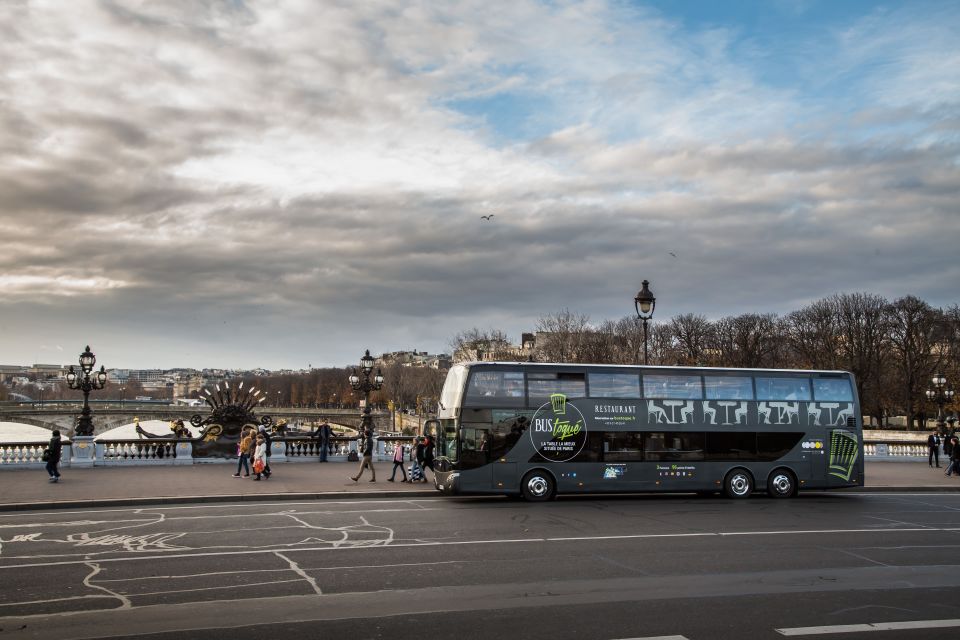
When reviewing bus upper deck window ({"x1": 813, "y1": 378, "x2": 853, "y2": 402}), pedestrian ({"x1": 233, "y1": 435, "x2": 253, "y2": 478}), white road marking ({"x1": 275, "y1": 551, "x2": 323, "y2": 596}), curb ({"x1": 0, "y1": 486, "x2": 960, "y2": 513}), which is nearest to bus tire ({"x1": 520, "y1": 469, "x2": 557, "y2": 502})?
curb ({"x1": 0, "y1": 486, "x2": 960, "y2": 513})

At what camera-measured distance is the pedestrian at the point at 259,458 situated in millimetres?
27188

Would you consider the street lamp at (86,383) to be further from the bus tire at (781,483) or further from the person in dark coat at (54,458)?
the bus tire at (781,483)

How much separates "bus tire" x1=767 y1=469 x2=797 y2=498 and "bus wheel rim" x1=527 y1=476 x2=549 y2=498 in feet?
23.9

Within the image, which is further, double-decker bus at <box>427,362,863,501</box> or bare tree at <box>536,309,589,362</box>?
bare tree at <box>536,309,589,362</box>

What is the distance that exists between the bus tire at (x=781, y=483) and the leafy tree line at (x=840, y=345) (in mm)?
49075

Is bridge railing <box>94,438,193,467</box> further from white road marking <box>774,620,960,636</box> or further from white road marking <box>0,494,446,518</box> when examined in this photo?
white road marking <box>774,620,960,636</box>

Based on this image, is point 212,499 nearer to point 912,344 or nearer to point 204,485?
point 204,485

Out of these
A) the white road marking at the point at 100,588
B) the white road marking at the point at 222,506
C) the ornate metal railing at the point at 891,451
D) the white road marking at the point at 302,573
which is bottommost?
the ornate metal railing at the point at 891,451

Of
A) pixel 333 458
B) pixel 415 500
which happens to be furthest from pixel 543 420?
pixel 333 458

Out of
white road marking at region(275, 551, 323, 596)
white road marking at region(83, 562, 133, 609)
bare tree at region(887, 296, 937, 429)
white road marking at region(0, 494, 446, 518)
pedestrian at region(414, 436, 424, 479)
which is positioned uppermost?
bare tree at region(887, 296, 937, 429)

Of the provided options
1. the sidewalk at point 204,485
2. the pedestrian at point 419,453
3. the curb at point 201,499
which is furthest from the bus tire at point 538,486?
the pedestrian at point 419,453

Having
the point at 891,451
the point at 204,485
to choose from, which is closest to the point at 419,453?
the point at 204,485

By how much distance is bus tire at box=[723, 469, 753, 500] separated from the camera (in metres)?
24.8

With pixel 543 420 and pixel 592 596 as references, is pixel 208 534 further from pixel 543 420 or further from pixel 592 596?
pixel 543 420
